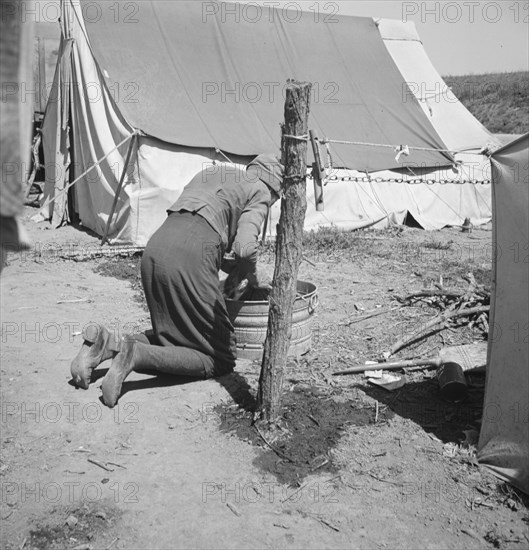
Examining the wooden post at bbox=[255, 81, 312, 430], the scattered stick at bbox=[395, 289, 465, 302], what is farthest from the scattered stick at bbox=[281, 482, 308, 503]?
the scattered stick at bbox=[395, 289, 465, 302]

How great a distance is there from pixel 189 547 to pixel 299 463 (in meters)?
0.93

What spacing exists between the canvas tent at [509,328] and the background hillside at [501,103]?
22.8 m

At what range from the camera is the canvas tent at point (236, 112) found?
9781 millimetres

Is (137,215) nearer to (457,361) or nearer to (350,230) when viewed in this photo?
(350,230)

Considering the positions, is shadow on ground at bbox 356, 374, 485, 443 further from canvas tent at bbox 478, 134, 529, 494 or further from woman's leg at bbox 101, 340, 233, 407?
woman's leg at bbox 101, 340, 233, 407

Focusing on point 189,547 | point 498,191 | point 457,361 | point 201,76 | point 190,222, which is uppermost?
point 201,76

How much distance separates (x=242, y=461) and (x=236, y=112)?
8091mm

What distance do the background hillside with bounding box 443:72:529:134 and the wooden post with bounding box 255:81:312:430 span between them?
75.2 ft

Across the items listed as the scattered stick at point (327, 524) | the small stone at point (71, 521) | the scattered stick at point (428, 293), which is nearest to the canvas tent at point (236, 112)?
the scattered stick at point (428, 293)

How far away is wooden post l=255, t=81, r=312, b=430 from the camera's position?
388 cm

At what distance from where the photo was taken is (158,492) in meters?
3.48

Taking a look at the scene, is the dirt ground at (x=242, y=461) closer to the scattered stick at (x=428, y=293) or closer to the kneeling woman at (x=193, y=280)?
the kneeling woman at (x=193, y=280)

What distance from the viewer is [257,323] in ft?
16.8

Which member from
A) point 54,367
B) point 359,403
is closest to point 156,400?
point 54,367
